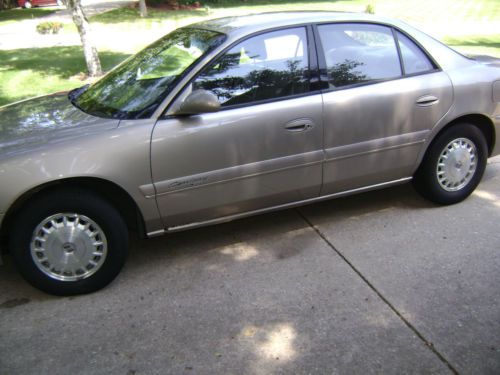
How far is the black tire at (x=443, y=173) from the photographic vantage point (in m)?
4.22

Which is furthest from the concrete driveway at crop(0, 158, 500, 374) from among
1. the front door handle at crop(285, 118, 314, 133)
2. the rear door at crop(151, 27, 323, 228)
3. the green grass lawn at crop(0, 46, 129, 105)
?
the green grass lawn at crop(0, 46, 129, 105)

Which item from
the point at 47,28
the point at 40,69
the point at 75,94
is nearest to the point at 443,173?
the point at 75,94

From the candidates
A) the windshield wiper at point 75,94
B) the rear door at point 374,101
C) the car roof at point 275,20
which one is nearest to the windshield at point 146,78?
the windshield wiper at point 75,94

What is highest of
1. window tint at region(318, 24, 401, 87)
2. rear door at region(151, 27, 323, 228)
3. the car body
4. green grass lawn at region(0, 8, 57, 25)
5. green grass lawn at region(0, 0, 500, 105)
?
window tint at region(318, 24, 401, 87)

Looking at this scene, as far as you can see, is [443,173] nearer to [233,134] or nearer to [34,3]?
[233,134]

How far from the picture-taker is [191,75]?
339 cm

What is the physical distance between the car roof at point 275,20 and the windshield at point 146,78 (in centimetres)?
13

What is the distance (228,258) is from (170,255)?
456mm

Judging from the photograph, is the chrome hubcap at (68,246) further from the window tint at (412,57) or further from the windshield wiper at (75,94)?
the window tint at (412,57)

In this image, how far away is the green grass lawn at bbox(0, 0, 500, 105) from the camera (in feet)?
32.1

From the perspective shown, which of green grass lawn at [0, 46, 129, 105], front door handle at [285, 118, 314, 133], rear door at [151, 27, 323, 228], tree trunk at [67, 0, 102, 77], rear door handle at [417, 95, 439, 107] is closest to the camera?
rear door at [151, 27, 323, 228]

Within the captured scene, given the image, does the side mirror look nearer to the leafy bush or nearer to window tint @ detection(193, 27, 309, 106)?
window tint @ detection(193, 27, 309, 106)

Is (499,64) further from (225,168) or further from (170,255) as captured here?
(170,255)

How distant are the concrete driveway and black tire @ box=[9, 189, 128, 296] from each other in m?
0.12
